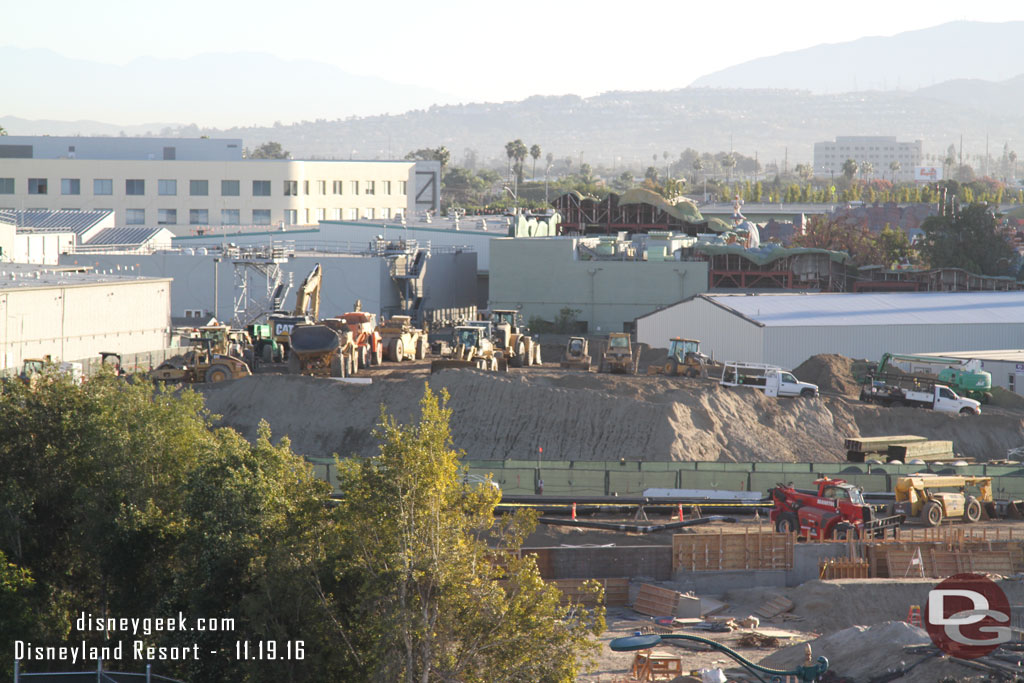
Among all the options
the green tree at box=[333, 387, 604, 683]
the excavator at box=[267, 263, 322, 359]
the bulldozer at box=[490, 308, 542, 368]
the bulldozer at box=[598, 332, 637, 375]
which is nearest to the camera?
the green tree at box=[333, 387, 604, 683]

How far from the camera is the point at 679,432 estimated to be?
35.8m

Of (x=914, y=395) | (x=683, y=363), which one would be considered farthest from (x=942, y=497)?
(x=683, y=363)

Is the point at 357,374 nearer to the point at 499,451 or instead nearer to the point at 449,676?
the point at 499,451

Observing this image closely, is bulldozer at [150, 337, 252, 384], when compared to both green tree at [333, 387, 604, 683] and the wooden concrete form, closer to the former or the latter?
the wooden concrete form

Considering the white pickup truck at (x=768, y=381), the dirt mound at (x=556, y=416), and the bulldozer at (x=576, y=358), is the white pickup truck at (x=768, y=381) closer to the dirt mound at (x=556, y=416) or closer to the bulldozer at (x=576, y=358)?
the dirt mound at (x=556, y=416)

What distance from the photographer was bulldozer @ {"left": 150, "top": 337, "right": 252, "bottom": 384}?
4281 cm

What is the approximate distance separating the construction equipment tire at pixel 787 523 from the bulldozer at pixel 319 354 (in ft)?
60.3

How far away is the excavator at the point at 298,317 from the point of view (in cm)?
4809

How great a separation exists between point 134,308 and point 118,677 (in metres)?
37.7

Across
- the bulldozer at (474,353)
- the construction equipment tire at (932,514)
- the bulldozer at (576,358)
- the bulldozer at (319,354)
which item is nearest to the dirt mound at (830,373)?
the bulldozer at (576,358)

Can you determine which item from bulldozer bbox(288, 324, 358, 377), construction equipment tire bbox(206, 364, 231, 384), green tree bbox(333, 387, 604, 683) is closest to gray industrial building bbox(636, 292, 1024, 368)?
bulldozer bbox(288, 324, 358, 377)

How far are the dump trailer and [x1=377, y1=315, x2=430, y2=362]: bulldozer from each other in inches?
856

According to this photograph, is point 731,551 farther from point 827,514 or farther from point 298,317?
point 298,317

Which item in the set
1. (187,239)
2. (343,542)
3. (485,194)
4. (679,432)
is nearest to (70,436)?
(343,542)
